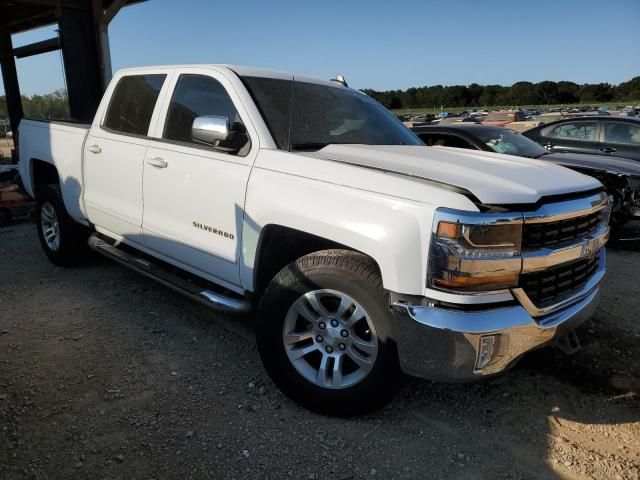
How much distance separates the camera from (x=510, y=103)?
10644 centimetres

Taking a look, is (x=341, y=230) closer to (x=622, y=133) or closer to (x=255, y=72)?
(x=255, y=72)

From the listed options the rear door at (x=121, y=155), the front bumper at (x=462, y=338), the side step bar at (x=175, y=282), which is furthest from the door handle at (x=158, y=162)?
the front bumper at (x=462, y=338)

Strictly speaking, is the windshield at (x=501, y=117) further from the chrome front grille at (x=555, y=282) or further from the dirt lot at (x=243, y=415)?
the chrome front grille at (x=555, y=282)

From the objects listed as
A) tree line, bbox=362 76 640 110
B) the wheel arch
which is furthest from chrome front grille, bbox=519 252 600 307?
tree line, bbox=362 76 640 110

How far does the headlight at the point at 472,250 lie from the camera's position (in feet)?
7.34

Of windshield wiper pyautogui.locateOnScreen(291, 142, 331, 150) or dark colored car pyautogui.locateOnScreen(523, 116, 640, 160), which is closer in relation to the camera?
windshield wiper pyautogui.locateOnScreen(291, 142, 331, 150)

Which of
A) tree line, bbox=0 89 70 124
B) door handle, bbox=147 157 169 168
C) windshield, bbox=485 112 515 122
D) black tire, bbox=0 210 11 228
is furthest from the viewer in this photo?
windshield, bbox=485 112 515 122

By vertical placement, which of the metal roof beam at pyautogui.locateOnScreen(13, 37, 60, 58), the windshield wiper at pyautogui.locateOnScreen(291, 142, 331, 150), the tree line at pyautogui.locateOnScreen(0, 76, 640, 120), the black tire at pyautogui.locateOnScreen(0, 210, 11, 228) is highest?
the tree line at pyautogui.locateOnScreen(0, 76, 640, 120)

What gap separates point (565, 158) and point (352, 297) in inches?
220

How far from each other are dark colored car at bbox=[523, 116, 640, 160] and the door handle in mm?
7242

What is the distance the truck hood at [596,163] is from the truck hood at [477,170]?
388cm

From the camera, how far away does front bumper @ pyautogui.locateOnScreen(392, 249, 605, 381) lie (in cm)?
227

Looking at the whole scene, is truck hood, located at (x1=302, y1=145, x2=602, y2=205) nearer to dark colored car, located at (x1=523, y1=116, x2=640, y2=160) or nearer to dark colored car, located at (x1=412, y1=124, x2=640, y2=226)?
dark colored car, located at (x1=412, y1=124, x2=640, y2=226)

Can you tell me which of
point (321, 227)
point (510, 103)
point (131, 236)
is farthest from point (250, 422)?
point (510, 103)
